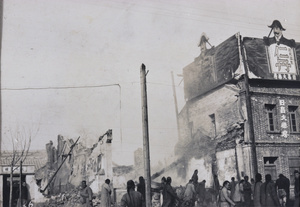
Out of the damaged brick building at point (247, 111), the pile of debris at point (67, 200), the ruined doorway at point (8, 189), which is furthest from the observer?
the ruined doorway at point (8, 189)

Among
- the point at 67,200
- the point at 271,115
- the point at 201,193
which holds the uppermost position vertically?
the point at 271,115

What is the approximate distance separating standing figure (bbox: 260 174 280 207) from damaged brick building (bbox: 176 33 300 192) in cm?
477

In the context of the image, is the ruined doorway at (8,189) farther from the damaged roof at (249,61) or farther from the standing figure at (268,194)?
the standing figure at (268,194)

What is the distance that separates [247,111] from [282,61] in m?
2.86

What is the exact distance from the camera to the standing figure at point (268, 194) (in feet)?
34.1

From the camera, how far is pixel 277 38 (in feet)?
54.0

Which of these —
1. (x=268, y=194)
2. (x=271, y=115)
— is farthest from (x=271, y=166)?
(x=268, y=194)

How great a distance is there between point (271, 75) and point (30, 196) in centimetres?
1152

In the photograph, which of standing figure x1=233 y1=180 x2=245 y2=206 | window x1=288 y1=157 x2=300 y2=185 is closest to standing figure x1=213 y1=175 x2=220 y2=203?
standing figure x1=233 y1=180 x2=245 y2=206

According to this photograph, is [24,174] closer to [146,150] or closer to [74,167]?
[74,167]

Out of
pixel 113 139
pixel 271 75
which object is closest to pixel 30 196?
pixel 113 139

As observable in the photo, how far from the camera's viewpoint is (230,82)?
16.9m

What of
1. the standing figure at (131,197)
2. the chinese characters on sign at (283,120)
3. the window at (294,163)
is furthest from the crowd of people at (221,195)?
the chinese characters on sign at (283,120)

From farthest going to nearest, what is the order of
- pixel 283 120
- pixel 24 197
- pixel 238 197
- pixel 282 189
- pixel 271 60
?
pixel 271 60 < pixel 283 120 < pixel 24 197 < pixel 282 189 < pixel 238 197
